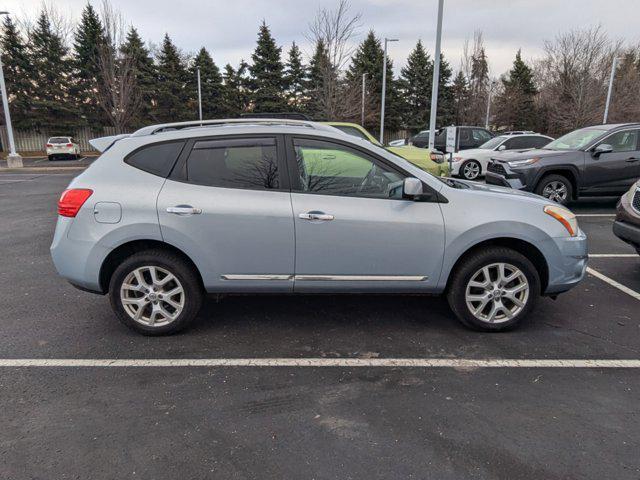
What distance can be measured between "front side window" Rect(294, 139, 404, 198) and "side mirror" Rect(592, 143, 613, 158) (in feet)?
24.2

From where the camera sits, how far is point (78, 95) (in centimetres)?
3853

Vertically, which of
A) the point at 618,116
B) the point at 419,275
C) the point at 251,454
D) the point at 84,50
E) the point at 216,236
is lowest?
the point at 251,454

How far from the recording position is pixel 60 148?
94.2 feet

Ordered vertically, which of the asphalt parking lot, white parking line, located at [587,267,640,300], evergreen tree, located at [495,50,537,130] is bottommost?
the asphalt parking lot

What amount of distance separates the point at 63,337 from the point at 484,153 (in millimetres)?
13727

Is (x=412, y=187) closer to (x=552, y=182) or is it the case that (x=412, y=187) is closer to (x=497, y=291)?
(x=497, y=291)

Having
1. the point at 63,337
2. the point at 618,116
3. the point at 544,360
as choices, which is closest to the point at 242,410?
the point at 63,337

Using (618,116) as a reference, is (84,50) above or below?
above

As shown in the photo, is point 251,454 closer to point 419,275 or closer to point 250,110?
point 419,275

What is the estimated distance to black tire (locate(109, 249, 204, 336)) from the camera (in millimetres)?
3873

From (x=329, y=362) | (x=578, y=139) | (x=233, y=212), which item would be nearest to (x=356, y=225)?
(x=233, y=212)

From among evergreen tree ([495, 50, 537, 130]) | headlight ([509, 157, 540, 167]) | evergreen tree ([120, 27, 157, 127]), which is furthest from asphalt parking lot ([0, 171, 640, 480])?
evergreen tree ([495, 50, 537, 130])

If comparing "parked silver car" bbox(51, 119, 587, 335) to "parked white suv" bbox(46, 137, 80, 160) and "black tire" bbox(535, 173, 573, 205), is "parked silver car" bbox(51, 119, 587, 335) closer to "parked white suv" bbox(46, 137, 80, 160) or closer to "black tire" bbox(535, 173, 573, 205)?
"black tire" bbox(535, 173, 573, 205)

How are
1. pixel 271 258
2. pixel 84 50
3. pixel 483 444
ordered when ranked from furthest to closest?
pixel 84 50
pixel 271 258
pixel 483 444
